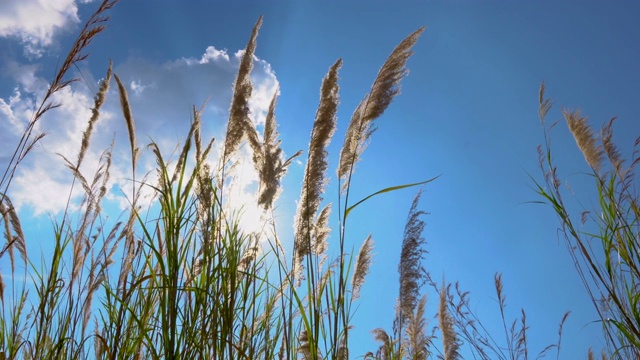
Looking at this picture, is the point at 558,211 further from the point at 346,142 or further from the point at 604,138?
the point at 346,142

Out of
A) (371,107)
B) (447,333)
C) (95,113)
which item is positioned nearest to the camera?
(371,107)

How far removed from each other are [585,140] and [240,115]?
2.25 meters

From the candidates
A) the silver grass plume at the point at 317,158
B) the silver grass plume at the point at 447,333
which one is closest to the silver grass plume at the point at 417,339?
the silver grass plume at the point at 447,333

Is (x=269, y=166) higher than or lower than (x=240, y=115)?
lower

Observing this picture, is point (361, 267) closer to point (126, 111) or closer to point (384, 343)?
point (384, 343)

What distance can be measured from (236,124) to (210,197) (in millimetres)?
378

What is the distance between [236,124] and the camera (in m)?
2.58

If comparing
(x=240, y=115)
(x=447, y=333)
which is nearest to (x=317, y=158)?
(x=240, y=115)

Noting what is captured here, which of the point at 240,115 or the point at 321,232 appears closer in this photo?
the point at 240,115

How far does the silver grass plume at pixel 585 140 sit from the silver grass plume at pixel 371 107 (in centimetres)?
152

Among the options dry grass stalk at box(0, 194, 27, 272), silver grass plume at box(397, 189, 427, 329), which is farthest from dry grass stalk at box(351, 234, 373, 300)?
dry grass stalk at box(0, 194, 27, 272)

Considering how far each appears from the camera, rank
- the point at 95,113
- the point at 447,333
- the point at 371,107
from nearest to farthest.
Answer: the point at 371,107
the point at 95,113
the point at 447,333

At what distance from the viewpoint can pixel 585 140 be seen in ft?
11.2

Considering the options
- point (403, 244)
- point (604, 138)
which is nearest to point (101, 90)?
point (403, 244)
